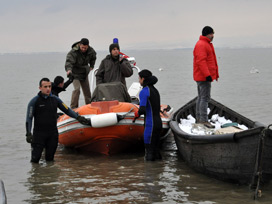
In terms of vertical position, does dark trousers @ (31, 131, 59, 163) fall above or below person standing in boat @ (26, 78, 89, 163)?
below

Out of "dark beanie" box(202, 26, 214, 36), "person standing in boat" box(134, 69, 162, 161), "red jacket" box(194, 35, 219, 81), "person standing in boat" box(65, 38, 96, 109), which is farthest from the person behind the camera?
"person standing in boat" box(65, 38, 96, 109)

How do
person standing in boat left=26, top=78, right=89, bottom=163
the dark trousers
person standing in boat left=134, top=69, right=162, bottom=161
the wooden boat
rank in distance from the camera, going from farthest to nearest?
person standing in boat left=134, top=69, right=162, bottom=161 < the dark trousers < person standing in boat left=26, top=78, right=89, bottom=163 < the wooden boat

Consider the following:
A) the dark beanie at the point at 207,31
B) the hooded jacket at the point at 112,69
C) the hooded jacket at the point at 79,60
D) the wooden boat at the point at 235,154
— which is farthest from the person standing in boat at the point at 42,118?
the dark beanie at the point at 207,31

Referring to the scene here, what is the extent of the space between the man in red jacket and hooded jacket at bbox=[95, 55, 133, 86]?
6.20ft

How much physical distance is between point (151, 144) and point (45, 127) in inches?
74.5

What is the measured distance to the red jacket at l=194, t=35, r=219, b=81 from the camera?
9.30 metres

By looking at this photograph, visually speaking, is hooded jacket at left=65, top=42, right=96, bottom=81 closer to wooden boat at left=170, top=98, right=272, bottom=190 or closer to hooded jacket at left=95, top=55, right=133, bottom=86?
hooded jacket at left=95, top=55, right=133, bottom=86

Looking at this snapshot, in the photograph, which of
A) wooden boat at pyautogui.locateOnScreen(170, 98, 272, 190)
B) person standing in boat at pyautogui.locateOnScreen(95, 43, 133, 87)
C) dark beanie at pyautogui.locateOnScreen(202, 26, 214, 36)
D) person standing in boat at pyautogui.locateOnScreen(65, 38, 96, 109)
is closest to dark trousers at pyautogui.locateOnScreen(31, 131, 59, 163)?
wooden boat at pyautogui.locateOnScreen(170, 98, 272, 190)

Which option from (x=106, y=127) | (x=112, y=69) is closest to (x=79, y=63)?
(x=112, y=69)

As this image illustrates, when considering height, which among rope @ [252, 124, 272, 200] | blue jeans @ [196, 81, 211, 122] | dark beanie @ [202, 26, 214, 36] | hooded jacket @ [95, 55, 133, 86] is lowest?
rope @ [252, 124, 272, 200]

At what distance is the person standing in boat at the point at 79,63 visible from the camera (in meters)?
11.2

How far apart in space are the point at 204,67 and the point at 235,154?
2.61 meters

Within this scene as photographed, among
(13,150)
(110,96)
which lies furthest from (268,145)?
(13,150)

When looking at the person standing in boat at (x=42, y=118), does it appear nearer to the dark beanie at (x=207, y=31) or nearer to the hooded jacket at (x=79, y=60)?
the hooded jacket at (x=79, y=60)
